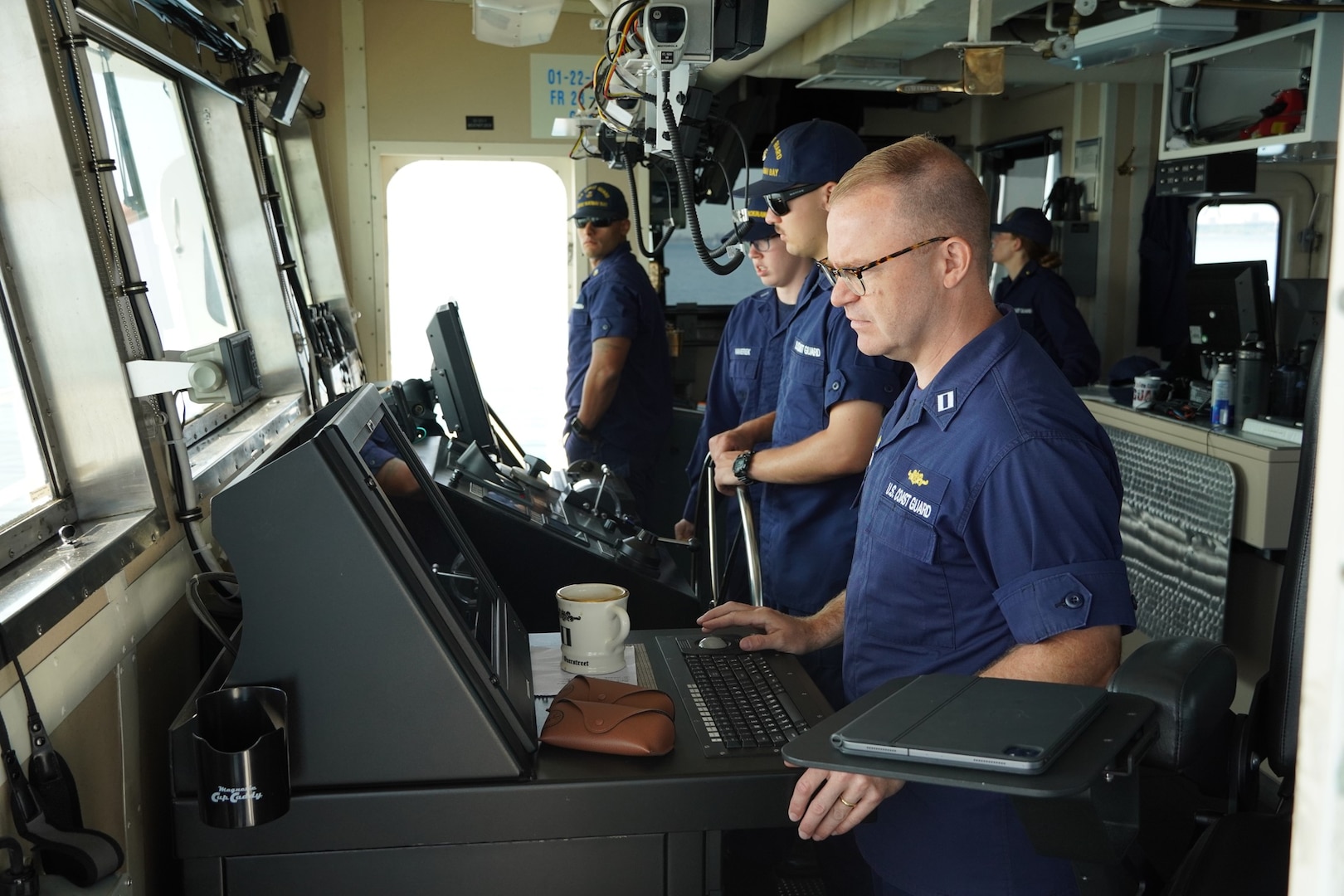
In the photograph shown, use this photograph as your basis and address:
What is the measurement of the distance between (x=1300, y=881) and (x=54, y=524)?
1565 mm

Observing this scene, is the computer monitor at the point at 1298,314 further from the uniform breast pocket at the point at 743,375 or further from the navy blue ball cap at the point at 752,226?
the navy blue ball cap at the point at 752,226

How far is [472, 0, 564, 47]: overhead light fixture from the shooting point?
3.70m

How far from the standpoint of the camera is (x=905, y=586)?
1410mm

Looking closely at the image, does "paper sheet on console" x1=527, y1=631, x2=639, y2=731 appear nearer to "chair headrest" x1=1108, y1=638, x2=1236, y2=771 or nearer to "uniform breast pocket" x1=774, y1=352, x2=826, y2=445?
"chair headrest" x1=1108, y1=638, x2=1236, y2=771

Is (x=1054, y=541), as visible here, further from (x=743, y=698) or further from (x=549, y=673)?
(x=549, y=673)

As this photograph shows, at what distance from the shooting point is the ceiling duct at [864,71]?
4930mm

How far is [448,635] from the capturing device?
1.14 m

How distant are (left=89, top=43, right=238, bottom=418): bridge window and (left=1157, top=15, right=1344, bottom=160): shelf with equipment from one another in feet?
12.0

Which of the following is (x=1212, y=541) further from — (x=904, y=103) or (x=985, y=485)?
(x=904, y=103)

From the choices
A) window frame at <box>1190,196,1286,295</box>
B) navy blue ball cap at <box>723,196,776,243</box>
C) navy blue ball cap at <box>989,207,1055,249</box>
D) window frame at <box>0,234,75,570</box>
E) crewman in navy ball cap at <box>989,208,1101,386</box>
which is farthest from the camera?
window frame at <box>1190,196,1286,295</box>

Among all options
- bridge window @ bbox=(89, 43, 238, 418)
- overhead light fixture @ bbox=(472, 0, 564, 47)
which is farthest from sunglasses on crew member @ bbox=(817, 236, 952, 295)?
overhead light fixture @ bbox=(472, 0, 564, 47)

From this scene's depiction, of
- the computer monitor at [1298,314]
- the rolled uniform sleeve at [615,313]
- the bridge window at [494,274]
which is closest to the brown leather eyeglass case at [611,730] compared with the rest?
the rolled uniform sleeve at [615,313]

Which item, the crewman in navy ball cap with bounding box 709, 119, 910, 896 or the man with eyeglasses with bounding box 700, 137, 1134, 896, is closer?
the man with eyeglasses with bounding box 700, 137, 1134, 896

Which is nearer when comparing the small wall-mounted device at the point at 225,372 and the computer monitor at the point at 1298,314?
the small wall-mounted device at the point at 225,372
